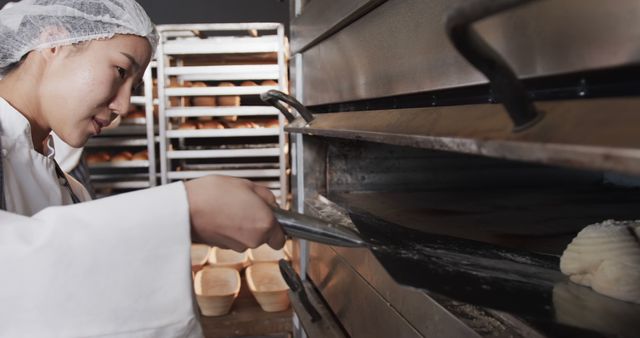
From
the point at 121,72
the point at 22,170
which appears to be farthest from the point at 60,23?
the point at 22,170

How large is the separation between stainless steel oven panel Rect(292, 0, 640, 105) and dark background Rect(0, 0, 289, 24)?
3.07 meters

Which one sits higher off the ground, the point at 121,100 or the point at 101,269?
the point at 121,100

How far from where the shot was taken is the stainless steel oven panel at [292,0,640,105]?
447mm

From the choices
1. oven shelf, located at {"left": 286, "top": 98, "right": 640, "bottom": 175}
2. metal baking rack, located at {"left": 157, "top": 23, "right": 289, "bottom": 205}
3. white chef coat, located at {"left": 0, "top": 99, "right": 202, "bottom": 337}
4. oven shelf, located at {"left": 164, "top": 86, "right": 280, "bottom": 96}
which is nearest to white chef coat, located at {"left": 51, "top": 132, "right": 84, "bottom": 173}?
metal baking rack, located at {"left": 157, "top": 23, "right": 289, "bottom": 205}

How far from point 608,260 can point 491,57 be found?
0.45 meters

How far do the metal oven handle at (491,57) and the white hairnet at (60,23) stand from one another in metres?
1.00

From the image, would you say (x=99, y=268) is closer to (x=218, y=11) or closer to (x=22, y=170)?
(x=22, y=170)

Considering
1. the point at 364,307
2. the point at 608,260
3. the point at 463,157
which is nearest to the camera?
the point at 608,260

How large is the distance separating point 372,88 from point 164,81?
8.12 feet

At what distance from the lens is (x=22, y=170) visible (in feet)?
3.72

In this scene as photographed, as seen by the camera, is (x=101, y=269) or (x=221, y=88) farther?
(x=221, y=88)

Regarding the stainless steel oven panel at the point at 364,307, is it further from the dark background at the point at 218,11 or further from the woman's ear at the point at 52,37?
the dark background at the point at 218,11

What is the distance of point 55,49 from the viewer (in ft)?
3.79

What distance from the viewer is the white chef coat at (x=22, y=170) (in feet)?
3.53
